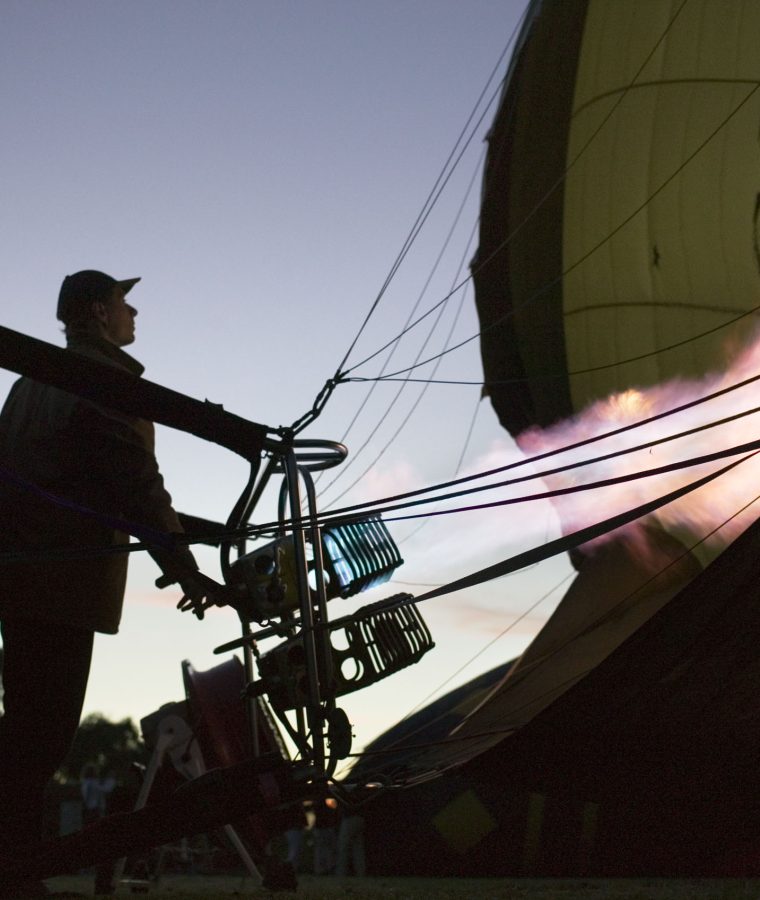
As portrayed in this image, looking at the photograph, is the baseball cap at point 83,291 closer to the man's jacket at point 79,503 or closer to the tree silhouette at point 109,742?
the man's jacket at point 79,503

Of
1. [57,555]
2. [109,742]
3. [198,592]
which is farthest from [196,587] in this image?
[109,742]

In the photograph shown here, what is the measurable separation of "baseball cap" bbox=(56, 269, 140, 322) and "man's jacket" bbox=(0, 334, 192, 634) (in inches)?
12.9

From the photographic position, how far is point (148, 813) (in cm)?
257

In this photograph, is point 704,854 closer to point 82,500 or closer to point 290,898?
point 290,898

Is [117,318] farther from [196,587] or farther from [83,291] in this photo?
[196,587]

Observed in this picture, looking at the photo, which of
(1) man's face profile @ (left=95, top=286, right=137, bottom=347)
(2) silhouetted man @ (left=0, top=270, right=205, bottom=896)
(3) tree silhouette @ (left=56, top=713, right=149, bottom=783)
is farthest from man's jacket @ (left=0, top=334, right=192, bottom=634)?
(3) tree silhouette @ (left=56, top=713, right=149, bottom=783)

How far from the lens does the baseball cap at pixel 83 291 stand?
122 inches

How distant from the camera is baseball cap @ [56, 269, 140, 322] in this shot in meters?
3.09

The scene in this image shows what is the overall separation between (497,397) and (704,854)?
3.63m

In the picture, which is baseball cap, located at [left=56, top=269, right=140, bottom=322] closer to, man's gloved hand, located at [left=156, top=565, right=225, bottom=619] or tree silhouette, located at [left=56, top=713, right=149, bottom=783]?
man's gloved hand, located at [left=156, top=565, right=225, bottom=619]

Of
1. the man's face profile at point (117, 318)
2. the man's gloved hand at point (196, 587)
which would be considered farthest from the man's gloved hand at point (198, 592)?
the man's face profile at point (117, 318)

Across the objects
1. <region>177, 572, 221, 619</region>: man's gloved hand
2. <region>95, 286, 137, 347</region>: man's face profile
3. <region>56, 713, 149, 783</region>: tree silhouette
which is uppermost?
<region>56, 713, 149, 783</region>: tree silhouette

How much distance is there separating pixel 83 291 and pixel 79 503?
64 centimetres

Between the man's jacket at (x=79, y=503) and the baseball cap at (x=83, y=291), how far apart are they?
12.9 inches
